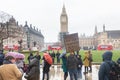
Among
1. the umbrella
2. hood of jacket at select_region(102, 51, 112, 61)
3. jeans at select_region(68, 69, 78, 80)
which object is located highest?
hood of jacket at select_region(102, 51, 112, 61)

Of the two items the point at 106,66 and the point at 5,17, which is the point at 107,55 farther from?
the point at 5,17

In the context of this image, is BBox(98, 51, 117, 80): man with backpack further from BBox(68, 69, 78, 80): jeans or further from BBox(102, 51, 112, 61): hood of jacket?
BBox(68, 69, 78, 80): jeans

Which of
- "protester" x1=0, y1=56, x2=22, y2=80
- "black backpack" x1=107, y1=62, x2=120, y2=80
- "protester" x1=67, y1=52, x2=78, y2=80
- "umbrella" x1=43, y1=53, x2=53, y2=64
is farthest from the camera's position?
"umbrella" x1=43, y1=53, x2=53, y2=64

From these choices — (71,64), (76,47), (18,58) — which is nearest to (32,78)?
(18,58)

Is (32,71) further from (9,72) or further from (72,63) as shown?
(72,63)

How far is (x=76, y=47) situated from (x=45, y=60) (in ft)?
6.19

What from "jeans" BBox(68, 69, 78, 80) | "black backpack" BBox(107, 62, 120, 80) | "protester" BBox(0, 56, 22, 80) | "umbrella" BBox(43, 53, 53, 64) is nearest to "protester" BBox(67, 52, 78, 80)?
"jeans" BBox(68, 69, 78, 80)

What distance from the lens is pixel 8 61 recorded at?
10344mm

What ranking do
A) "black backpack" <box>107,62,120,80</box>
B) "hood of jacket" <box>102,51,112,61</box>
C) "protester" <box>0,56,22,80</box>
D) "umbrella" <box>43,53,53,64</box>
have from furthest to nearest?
"umbrella" <box>43,53,53,64</box> → "black backpack" <box>107,62,120,80</box> → "hood of jacket" <box>102,51,112,61</box> → "protester" <box>0,56,22,80</box>

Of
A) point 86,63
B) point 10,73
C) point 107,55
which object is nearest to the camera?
point 10,73

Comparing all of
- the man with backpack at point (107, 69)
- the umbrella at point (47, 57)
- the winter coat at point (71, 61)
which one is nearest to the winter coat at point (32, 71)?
the man with backpack at point (107, 69)

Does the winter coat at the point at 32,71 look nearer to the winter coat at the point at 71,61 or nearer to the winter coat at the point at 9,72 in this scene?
the winter coat at the point at 9,72

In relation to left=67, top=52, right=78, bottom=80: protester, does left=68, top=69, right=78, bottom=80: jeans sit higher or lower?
lower

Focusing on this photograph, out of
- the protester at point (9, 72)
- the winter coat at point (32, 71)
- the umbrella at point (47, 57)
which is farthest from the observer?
the umbrella at point (47, 57)
